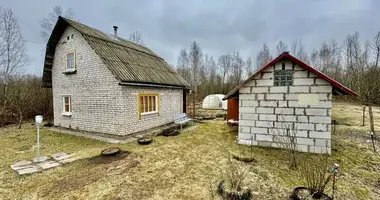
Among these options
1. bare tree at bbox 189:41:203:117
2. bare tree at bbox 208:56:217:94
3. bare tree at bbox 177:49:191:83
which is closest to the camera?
bare tree at bbox 208:56:217:94

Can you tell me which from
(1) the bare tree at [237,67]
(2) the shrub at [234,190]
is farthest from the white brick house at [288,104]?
(1) the bare tree at [237,67]

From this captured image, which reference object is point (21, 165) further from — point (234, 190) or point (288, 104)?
point (288, 104)

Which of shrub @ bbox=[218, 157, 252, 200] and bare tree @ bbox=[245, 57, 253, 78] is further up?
bare tree @ bbox=[245, 57, 253, 78]

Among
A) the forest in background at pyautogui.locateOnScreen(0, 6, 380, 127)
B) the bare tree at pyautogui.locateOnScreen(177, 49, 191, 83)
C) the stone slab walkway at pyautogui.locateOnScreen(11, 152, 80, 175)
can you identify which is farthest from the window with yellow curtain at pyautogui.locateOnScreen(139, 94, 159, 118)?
the bare tree at pyautogui.locateOnScreen(177, 49, 191, 83)

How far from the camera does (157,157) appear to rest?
241 inches

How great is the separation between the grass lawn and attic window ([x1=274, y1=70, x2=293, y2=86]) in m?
2.52

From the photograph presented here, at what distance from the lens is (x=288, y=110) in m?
6.68

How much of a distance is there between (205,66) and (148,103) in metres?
32.5

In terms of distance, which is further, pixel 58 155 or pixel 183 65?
pixel 183 65

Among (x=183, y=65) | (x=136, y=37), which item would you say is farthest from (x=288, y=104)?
(x=183, y=65)

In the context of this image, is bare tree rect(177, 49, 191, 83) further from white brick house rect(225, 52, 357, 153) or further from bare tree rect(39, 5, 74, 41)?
white brick house rect(225, 52, 357, 153)

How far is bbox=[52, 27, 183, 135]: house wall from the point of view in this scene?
8.10 metres

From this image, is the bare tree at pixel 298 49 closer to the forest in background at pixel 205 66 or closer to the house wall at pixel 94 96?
the forest in background at pixel 205 66

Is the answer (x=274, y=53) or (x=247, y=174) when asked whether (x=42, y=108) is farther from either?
(x=274, y=53)
